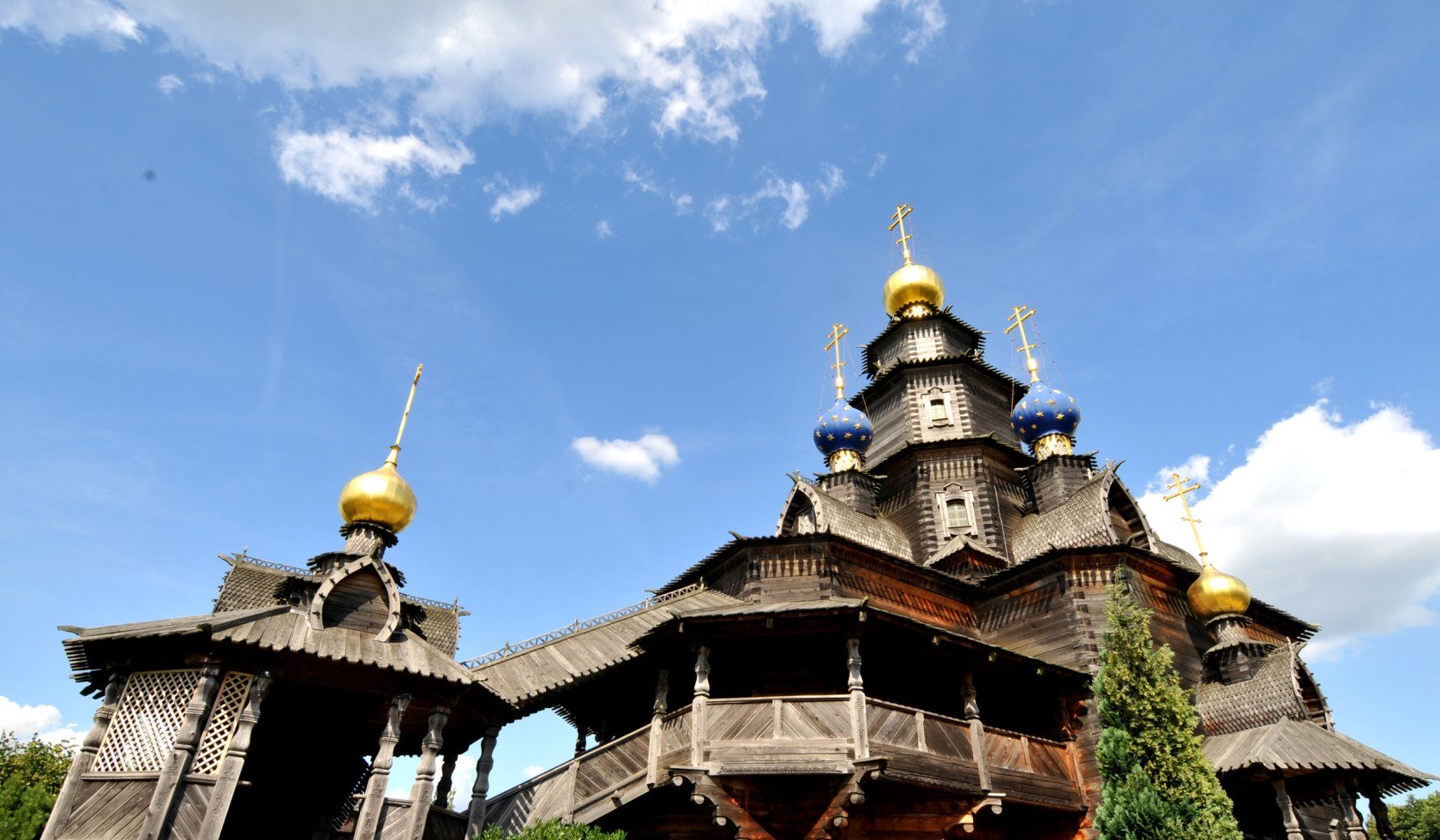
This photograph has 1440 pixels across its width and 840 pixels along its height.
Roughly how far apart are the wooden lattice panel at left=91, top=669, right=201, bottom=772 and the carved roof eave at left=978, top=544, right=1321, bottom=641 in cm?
1522

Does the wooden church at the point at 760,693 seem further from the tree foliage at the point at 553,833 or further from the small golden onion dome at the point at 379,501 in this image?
the tree foliage at the point at 553,833

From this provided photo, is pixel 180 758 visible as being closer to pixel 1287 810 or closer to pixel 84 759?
pixel 84 759

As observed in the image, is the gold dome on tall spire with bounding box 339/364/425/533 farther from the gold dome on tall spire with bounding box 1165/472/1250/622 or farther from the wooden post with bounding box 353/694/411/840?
the gold dome on tall spire with bounding box 1165/472/1250/622

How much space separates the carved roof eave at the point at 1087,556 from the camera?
16844 millimetres

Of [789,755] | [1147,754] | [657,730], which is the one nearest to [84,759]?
[657,730]

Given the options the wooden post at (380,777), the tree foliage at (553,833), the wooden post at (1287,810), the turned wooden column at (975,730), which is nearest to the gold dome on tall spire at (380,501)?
the wooden post at (380,777)

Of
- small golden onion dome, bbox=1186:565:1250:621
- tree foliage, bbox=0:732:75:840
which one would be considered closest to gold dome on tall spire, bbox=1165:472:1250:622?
small golden onion dome, bbox=1186:565:1250:621

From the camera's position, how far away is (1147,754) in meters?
12.9

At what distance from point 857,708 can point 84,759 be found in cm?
1052

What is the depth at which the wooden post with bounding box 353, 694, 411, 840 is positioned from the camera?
11320 mm

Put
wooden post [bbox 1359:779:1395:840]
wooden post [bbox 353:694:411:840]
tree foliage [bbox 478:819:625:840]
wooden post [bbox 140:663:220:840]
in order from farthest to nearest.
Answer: wooden post [bbox 1359:779:1395:840]
wooden post [bbox 353:694:411:840]
wooden post [bbox 140:663:220:840]
tree foliage [bbox 478:819:625:840]

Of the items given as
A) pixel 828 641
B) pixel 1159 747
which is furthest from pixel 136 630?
pixel 1159 747

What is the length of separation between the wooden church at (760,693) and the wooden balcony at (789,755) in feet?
0.13

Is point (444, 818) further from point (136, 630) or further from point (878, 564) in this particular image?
point (878, 564)
